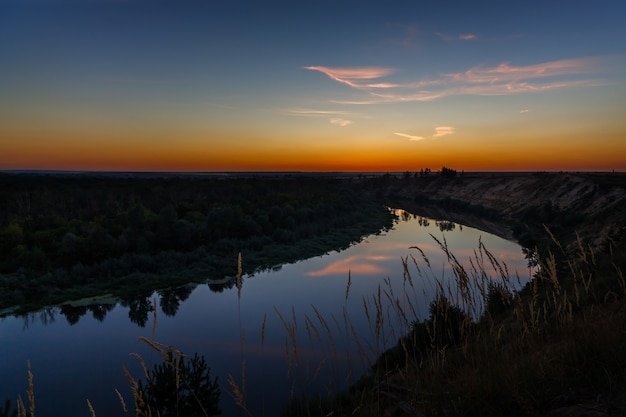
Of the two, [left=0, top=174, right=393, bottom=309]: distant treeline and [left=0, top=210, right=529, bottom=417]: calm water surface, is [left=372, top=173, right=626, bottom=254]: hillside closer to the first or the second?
[left=0, top=210, right=529, bottom=417]: calm water surface

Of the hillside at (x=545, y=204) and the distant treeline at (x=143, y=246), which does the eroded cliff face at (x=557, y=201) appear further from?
the distant treeline at (x=143, y=246)

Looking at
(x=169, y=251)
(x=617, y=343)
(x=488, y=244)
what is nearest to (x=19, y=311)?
(x=169, y=251)

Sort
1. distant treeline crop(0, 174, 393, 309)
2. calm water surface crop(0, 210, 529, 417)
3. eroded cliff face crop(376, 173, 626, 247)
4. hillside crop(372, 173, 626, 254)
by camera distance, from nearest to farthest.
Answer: calm water surface crop(0, 210, 529, 417), distant treeline crop(0, 174, 393, 309), eroded cliff face crop(376, 173, 626, 247), hillside crop(372, 173, 626, 254)

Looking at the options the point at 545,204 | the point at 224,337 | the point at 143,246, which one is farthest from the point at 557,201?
the point at 143,246

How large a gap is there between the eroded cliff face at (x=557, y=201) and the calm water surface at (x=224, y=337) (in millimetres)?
8017

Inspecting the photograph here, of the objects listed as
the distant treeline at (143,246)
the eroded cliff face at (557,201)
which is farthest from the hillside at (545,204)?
the distant treeline at (143,246)

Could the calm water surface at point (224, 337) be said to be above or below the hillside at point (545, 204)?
below

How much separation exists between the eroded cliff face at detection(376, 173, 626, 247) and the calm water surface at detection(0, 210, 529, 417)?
26.3 ft

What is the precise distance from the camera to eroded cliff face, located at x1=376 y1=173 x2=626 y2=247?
23.2m

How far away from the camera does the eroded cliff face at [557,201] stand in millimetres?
23203

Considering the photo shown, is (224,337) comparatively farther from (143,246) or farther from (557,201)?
(557,201)

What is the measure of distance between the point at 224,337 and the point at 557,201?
39.1 metres

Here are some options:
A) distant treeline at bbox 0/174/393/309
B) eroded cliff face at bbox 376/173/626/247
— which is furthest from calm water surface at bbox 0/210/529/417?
eroded cliff face at bbox 376/173/626/247

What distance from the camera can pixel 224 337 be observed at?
38.5ft
